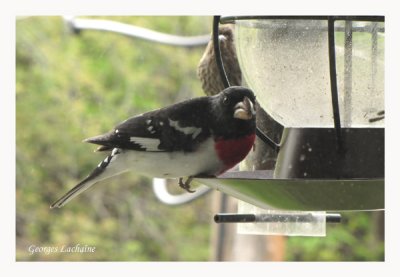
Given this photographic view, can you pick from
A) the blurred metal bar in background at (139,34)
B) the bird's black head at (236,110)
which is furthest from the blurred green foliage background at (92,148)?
the bird's black head at (236,110)

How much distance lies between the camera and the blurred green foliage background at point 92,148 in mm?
11055

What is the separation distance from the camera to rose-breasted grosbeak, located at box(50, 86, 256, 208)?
3.12 m

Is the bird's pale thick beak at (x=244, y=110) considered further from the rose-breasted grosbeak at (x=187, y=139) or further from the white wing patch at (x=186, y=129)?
the white wing patch at (x=186, y=129)

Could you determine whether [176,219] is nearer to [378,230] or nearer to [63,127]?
[63,127]

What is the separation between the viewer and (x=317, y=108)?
336cm

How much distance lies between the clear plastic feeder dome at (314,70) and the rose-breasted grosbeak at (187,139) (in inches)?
14.1

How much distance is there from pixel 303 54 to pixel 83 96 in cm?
814

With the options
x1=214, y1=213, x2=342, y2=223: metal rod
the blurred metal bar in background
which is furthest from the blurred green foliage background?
x1=214, y1=213, x2=342, y2=223: metal rod

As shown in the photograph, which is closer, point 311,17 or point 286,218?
point 311,17

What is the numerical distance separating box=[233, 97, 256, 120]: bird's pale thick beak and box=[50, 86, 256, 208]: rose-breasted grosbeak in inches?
0.5

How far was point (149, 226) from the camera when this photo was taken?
11.4m

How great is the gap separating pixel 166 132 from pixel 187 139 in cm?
9

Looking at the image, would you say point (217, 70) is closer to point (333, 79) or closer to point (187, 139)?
point (187, 139)

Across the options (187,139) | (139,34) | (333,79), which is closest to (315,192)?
(333,79)
